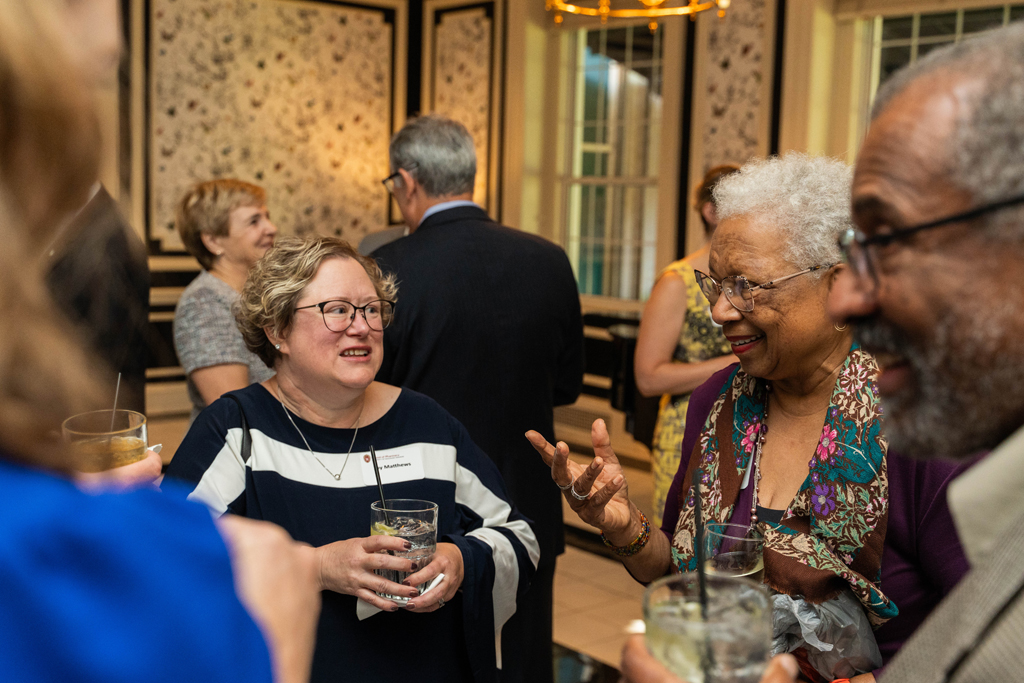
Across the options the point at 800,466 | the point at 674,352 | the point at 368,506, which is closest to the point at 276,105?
the point at 674,352

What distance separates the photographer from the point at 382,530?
170cm

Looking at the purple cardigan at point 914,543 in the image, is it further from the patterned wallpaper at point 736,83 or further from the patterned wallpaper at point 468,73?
the patterned wallpaper at point 468,73

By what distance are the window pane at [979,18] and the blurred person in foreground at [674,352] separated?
3.32m

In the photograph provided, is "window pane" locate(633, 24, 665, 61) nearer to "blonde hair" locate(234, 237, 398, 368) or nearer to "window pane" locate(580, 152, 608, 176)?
"window pane" locate(580, 152, 608, 176)

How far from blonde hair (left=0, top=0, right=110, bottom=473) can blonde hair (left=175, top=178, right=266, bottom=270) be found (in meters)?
2.94

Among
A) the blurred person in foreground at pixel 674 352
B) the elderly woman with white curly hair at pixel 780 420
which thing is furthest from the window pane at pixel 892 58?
the elderly woman with white curly hair at pixel 780 420

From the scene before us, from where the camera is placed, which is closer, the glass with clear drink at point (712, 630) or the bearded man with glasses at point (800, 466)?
the glass with clear drink at point (712, 630)

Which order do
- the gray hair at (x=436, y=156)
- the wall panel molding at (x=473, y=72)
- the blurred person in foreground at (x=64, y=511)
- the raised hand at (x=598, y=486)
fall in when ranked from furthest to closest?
the wall panel molding at (x=473, y=72) → the gray hair at (x=436, y=156) → the raised hand at (x=598, y=486) → the blurred person in foreground at (x=64, y=511)

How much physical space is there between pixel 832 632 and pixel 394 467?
3.08ft

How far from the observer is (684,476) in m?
1.84

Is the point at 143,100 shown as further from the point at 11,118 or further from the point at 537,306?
the point at 11,118

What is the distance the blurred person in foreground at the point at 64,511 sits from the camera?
20.4 inches

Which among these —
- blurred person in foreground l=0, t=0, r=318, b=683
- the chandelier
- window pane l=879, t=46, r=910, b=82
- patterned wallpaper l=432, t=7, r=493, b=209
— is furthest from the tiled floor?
patterned wallpaper l=432, t=7, r=493, b=209

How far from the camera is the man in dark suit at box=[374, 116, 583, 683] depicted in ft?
9.30
